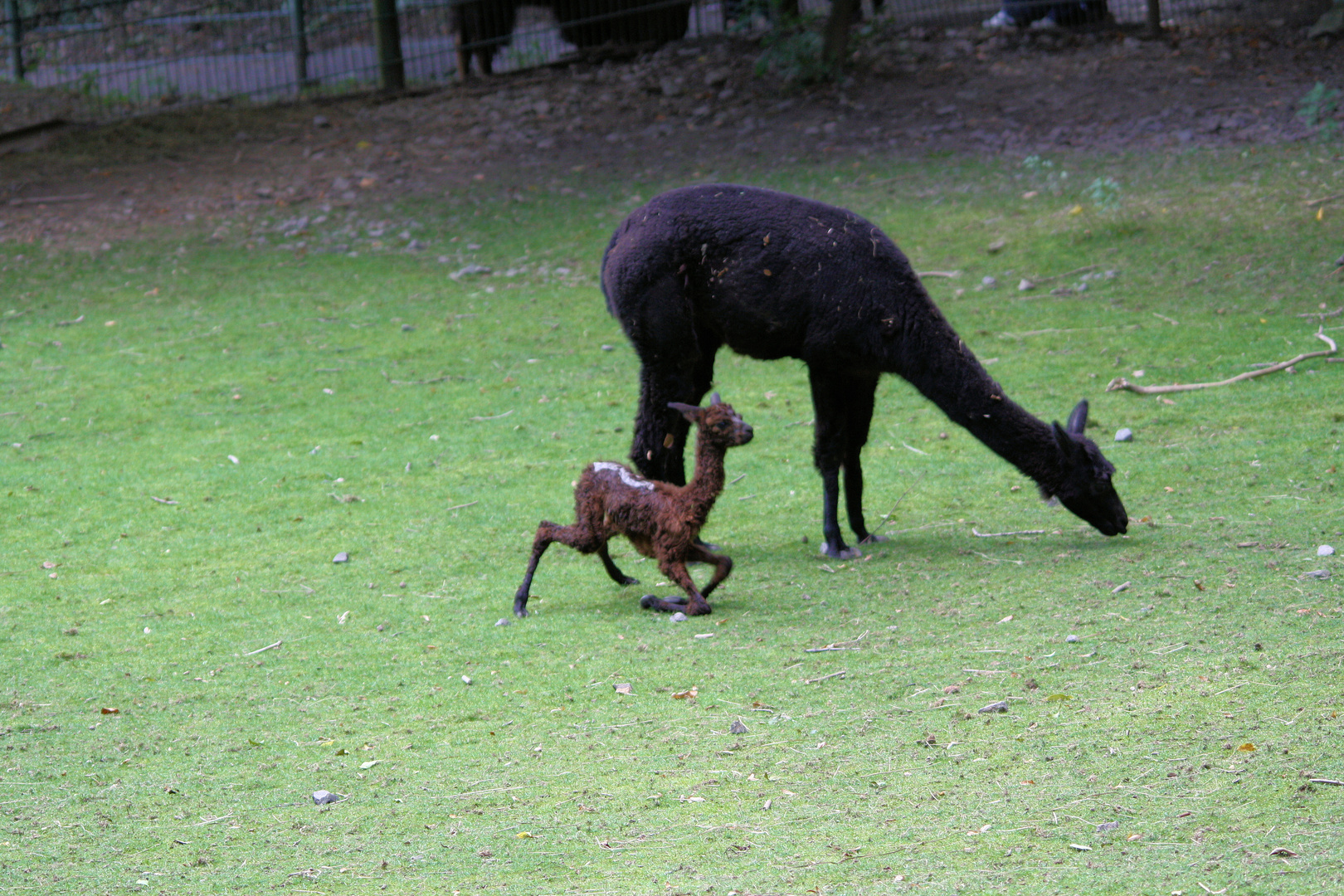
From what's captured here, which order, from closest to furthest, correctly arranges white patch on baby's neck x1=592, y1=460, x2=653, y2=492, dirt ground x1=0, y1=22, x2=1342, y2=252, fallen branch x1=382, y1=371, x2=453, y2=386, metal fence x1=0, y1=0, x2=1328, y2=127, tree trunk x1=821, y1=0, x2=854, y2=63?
white patch on baby's neck x1=592, y1=460, x2=653, y2=492 → fallen branch x1=382, y1=371, x2=453, y2=386 → dirt ground x1=0, y1=22, x2=1342, y2=252 → tree trunk x1=821, y1=0, x2=854, y2=63 → metal fence x1=0, y1=0, x2=1328, y2=127

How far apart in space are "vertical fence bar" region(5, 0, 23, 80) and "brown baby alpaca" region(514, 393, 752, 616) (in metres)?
18.0

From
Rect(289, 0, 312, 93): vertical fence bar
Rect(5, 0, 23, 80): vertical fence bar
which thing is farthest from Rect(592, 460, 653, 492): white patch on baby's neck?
Rect(5, 0, 23, 80): vertical fence bar

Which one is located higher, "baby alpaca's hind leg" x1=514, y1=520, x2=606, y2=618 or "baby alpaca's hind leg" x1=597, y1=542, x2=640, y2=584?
"baby alpaca's hind leg" x1=514, y1=520, x2=606, y2=618

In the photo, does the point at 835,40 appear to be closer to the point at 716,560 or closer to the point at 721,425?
the point at 721,425

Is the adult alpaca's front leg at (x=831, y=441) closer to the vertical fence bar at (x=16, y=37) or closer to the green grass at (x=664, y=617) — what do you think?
the green grass at (x=664, y=617)

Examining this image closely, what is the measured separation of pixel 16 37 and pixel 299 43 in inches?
177

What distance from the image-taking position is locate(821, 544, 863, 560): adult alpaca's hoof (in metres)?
7.55

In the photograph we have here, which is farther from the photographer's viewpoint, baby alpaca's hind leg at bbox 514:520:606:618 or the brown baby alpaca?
baby alpaca's hind leg at bbox 514:520:606:618

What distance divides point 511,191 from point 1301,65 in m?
10.2

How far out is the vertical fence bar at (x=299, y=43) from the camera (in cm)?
2042

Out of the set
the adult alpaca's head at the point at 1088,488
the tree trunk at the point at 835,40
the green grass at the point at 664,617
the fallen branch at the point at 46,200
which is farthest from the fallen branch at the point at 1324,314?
the fallen branch at the point at 46,200

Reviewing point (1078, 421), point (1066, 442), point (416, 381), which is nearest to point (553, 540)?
point (1066, 442)

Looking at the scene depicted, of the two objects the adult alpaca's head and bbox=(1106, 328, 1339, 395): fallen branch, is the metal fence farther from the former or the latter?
the adult alpaca's head

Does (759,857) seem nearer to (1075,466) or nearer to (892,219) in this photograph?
(1075,466)
